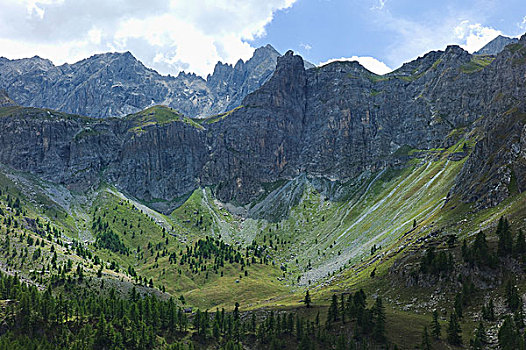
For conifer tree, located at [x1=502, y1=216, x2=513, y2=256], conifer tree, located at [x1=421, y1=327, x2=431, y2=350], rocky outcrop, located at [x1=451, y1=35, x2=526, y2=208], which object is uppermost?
rocky outcrop, located at [x1=451, y1=35, x2=526, y2=208]

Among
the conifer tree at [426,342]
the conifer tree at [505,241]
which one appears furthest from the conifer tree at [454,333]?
the conifer tree at [505,241]

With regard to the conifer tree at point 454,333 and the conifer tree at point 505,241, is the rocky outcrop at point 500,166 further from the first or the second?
the conifer tree at point 454,333

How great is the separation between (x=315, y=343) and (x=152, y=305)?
242 feet

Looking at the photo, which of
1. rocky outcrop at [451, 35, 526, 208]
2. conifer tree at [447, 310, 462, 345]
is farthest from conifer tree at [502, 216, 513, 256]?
rocky outcrop at [451, 35, 526, 208]

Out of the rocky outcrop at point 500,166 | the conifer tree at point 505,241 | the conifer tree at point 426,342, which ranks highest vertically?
the rocky outcrop at point 500,166

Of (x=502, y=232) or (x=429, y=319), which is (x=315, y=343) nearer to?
(x=429, y=319)

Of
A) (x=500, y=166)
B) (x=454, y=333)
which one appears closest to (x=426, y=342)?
(x=454, y=333)

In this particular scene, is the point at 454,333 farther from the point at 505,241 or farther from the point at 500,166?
the point at 500,166

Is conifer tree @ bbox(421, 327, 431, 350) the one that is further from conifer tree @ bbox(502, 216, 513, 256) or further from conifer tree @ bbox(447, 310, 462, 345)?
conifer tree @ bbox(502, 216, 513, 256)

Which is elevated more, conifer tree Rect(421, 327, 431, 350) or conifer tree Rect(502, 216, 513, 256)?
conifer tree Rect(502, 216, 513, 256)

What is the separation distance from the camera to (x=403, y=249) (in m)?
181

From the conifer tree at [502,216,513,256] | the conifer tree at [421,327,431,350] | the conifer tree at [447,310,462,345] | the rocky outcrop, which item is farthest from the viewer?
the rocky outcrop

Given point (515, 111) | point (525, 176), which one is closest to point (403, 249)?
point (525, 176)

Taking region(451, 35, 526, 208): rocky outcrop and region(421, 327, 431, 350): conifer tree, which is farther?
region(451, 35, 526, 208): rocky outcrop
